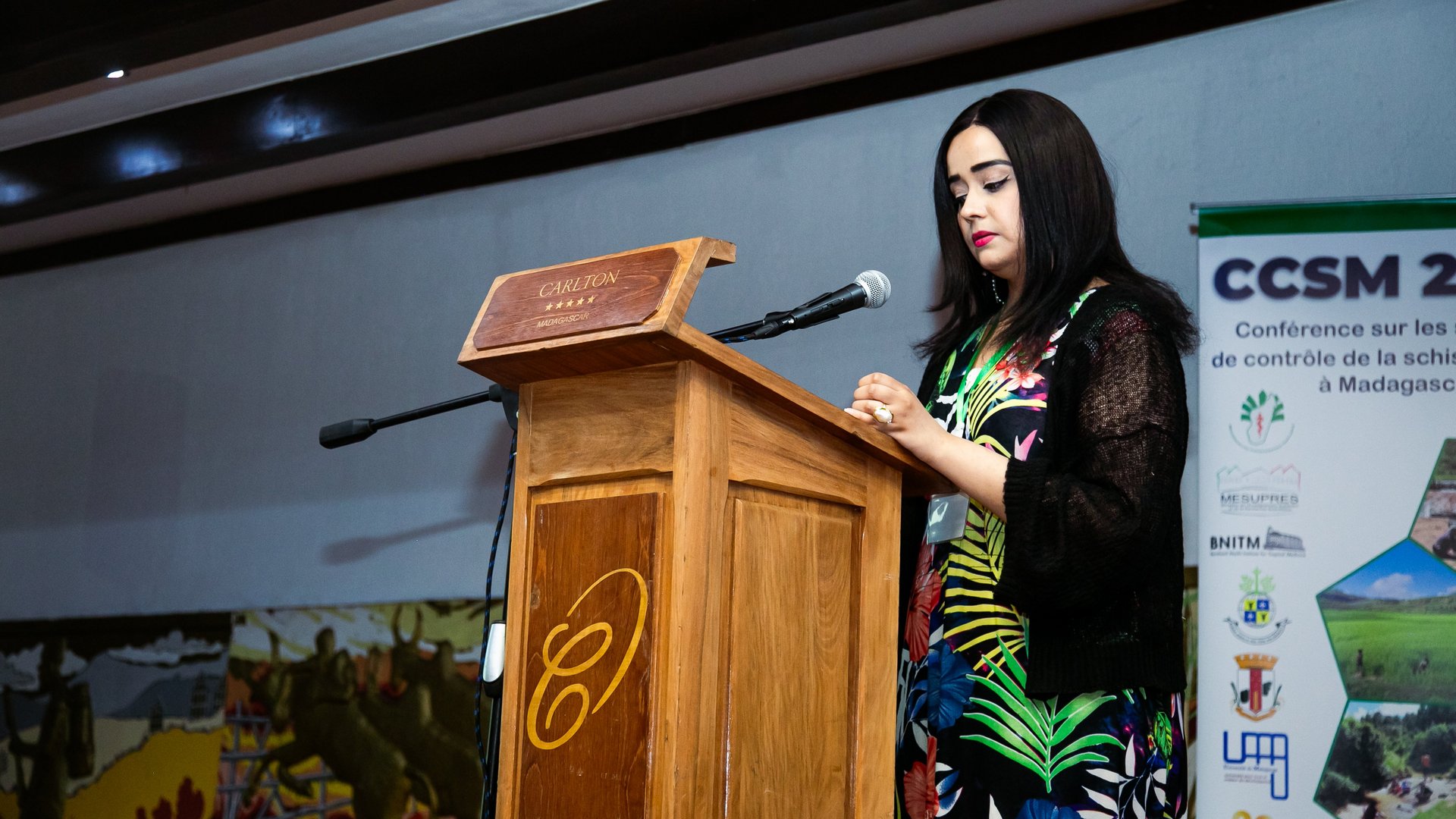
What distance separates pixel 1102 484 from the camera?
1531mm

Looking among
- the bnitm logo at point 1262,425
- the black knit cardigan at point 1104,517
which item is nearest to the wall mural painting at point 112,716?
the bnitm logo at point 1262,425

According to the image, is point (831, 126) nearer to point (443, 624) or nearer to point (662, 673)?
point (443, 624)

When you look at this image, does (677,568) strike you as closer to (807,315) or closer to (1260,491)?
(807,315)

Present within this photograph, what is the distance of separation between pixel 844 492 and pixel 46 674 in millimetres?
3571

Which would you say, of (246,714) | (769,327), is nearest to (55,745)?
(246,714)

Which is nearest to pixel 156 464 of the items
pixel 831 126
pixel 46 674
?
pixel 46 674

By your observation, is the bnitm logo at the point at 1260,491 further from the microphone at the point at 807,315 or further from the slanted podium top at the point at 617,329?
the slanted podium top at the point at 617,329

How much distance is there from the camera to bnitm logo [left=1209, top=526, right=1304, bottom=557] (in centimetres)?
246

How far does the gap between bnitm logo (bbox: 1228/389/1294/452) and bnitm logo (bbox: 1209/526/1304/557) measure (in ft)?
0.52

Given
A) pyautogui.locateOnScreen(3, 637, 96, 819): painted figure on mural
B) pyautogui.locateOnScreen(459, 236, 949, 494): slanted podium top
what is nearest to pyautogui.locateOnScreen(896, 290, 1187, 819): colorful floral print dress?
→ pyautogui.locateOnScreen(459, 236, 949, 494): slanted podium top

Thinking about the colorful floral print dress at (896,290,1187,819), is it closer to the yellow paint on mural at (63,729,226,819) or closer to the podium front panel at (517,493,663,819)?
the podium front panel at (517,493,663,819)

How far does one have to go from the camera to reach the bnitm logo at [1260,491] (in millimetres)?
2479

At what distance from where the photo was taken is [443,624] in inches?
139

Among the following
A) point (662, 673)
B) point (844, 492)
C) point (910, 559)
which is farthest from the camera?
point (910, 559)
